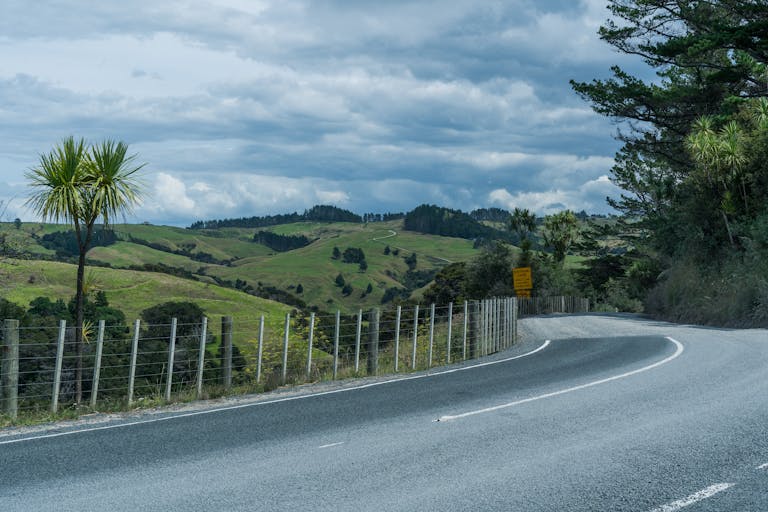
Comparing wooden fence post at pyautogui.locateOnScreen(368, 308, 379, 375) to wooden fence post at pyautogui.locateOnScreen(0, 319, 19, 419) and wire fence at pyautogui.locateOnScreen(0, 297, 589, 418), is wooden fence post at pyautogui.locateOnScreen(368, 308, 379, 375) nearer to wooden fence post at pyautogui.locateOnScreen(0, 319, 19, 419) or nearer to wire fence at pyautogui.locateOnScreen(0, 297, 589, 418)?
wire fence at pyautogui.locateOnScreen(0, 297, 589, 418)

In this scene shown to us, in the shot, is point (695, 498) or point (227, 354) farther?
point (227, 354)

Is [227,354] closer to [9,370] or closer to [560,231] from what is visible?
[9,370]

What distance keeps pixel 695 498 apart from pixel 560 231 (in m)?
65.8

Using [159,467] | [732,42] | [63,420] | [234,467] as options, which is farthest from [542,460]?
[732,42]

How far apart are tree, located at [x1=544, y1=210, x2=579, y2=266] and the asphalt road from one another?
5734 centimetres

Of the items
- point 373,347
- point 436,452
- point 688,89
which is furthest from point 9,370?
point 688,89

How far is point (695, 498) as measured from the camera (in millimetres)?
5867

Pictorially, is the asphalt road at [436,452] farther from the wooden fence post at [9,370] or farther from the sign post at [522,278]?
the sign post at [522,278]

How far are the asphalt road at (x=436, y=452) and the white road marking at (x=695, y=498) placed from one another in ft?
0.08

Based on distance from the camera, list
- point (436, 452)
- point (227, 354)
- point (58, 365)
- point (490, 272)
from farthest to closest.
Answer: point (490, 272) → point (227, 354) → point (58, 365) → point (436, 452)

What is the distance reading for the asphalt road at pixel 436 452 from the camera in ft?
19.9

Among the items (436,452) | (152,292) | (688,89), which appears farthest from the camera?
(152,292)

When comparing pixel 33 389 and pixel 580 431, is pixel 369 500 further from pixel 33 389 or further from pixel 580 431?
pixel 33 389

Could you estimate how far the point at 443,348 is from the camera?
840 inches
